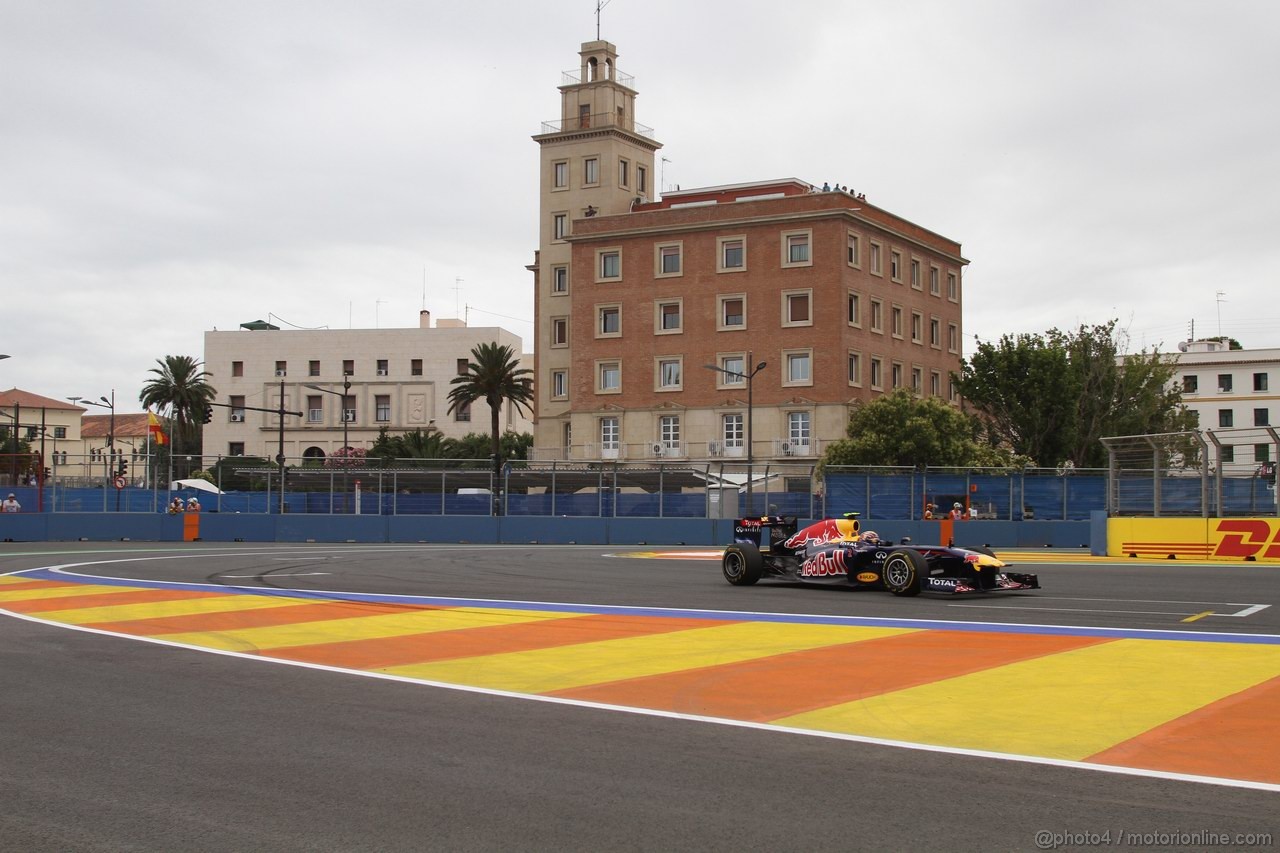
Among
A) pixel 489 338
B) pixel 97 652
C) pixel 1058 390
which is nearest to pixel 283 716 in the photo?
pixel 97 652

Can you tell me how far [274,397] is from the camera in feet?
369

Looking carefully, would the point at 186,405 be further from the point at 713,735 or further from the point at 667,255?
the point at 713,735

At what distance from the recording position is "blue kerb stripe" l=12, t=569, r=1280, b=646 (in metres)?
12.3

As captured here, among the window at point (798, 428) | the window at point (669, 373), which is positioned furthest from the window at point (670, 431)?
the window at point (798, 428)

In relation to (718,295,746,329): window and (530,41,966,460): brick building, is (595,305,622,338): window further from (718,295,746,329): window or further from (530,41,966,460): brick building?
(718,295,746,329): window

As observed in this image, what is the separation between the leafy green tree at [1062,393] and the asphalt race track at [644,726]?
184 feet

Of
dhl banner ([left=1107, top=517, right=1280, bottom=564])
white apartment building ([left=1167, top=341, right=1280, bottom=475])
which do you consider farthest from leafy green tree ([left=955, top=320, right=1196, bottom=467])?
dhl banner ([left=1107, top=517, right=1280, bottom=564])

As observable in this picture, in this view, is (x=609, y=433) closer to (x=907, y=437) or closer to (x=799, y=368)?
(x=799, y=368)

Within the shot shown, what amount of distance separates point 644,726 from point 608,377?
6840 centimetres

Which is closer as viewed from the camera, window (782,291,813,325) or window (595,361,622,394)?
window (782,291,813,325)

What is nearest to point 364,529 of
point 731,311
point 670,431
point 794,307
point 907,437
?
point 907,437

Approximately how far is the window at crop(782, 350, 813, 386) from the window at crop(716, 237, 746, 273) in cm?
634

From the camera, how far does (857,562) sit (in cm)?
1855

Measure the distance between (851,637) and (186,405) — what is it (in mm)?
89512
